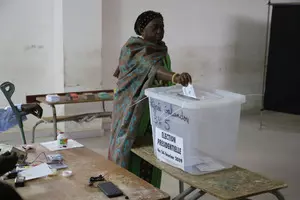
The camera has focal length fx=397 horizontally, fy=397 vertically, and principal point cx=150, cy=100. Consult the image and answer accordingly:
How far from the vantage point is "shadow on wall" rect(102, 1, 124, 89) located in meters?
4.90

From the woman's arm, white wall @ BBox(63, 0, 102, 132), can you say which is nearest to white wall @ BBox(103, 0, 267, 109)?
white wall @ BBox(63, 0, 102, 132)

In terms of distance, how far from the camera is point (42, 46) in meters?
4.62

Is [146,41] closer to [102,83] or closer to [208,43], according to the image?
[102,83]

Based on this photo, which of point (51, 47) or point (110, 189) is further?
point (51, 47)

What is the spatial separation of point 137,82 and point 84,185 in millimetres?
815

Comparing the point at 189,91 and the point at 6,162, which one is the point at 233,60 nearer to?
the point at 189,91

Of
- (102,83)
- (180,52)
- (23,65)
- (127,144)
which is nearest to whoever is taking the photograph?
(127,144)

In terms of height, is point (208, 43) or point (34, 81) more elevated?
point (208, 43)

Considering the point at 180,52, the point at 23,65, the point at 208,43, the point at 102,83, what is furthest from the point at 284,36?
the point at 23,65

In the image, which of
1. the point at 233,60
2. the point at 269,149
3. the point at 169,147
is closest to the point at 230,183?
the point at 169,147

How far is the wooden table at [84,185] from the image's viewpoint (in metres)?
1.68

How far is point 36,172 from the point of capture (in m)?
1.93

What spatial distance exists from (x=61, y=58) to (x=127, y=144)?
2.46m

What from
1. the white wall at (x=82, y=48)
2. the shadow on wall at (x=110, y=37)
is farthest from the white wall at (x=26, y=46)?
the shadow on wall at (x=110, y=37)
